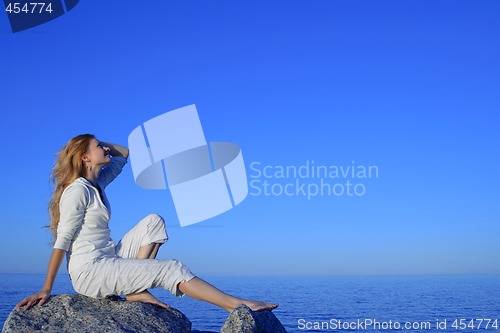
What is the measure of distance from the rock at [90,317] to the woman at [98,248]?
9 cm

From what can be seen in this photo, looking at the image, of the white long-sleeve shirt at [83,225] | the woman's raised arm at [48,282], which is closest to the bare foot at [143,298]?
the white long-sleeve shirt at [83,225]

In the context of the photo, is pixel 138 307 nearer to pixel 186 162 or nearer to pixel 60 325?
pixel 60 325

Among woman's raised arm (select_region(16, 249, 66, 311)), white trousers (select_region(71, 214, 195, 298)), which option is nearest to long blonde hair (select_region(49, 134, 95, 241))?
woman's raised arm (select_region(16, 249, 66, 311))

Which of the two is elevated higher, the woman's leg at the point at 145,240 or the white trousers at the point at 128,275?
the woman's leg at the point at 145,240

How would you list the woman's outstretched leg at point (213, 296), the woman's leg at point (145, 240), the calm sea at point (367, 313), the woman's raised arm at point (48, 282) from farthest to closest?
the calm sea at point (367, 313), the woman's leg at point (145, 240), the woman's outstretched leg at point (213, 296), the woman's raised arm at point (48, 282)

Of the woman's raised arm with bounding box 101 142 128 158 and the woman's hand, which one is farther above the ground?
the woman's raised arm with bounding box 101 142 128 158

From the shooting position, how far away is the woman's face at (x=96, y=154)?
6.15m

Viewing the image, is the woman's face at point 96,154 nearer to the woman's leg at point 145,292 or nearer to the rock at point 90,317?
the woman's leg at point 145,292

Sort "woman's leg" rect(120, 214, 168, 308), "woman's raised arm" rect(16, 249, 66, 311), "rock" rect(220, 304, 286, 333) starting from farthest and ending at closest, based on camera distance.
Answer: "woman's leg" rect(120, 214, 168, 308) → "woman's raised arm" rect(16, 249, 66, 311) → "rock" rect(220, 304, 286, 333)

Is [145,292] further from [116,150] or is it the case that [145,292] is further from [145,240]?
[116,150]

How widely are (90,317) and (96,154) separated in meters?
1.58

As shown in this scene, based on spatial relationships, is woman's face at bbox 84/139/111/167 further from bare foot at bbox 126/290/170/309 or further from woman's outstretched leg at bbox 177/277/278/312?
woman's outstretched leg at bbox 177/277/278/312

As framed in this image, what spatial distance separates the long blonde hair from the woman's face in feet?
0.13

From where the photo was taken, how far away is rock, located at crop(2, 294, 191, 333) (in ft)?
18.4
